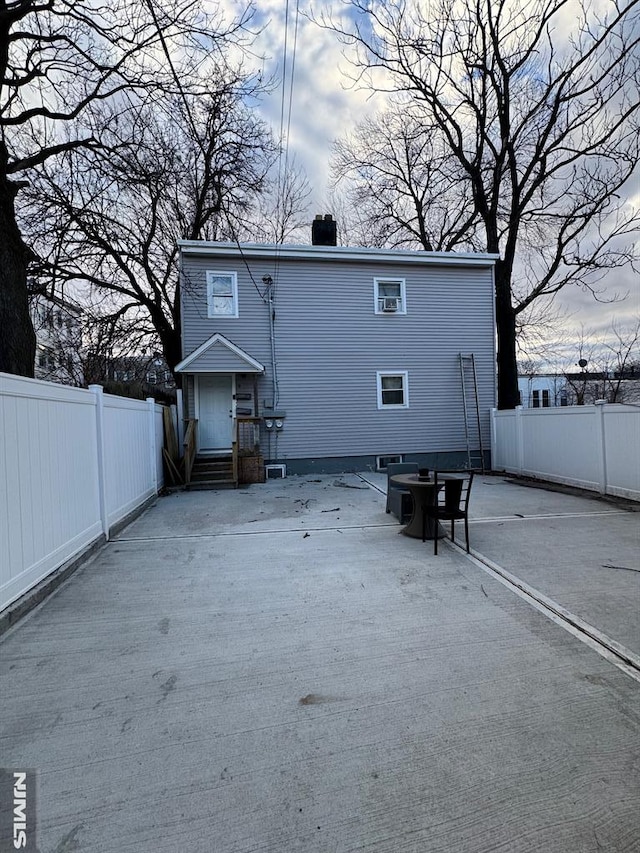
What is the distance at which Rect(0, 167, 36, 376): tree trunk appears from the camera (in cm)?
618

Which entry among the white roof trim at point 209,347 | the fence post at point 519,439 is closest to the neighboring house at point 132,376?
the white roof trim at point 209,347

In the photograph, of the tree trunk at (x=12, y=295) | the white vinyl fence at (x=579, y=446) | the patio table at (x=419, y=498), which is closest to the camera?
the patio table at (x=419, y=498)

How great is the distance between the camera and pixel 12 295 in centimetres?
628

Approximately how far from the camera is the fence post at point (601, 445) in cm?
734

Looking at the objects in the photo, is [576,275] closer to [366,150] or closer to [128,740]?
[366,150]

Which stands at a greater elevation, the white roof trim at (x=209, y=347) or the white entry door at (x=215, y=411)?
the white roof trim at (x=209, y=347)

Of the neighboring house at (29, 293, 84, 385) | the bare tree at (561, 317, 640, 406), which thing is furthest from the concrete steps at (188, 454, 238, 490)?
the bare tree at (561, 317, 640, 406)

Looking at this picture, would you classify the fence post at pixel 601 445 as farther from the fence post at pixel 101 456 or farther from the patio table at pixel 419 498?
the fence post at pixel 101 456

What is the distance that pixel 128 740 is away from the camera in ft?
6.20

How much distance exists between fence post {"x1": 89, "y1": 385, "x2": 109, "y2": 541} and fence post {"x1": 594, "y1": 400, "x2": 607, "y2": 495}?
7909mm

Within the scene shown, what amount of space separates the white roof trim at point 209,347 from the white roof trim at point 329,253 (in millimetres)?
2223

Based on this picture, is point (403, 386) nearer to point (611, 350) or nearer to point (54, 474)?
point (54, 474)

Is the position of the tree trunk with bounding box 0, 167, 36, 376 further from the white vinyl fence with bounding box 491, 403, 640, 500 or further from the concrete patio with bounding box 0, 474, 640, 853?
the white vinyl fence with bounding box 491, 403, 640, 500

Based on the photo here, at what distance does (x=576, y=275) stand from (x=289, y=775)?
16.1 metres
